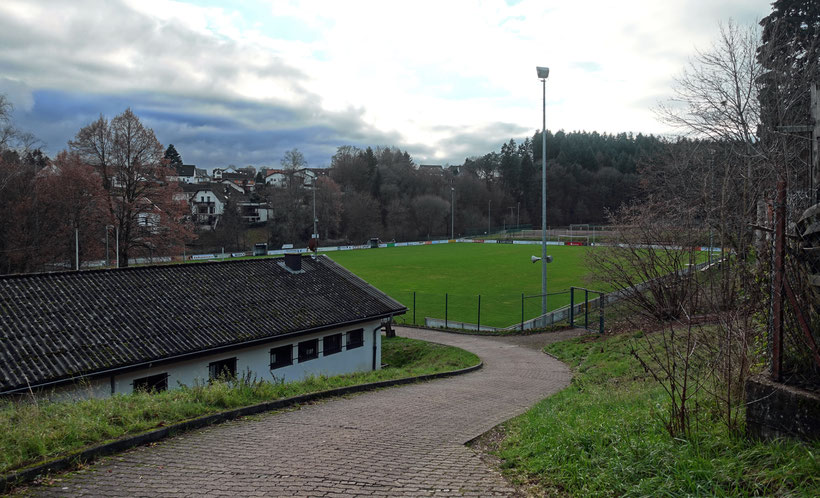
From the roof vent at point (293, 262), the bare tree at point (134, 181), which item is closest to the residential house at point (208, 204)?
the bare tree at point (134, 181)

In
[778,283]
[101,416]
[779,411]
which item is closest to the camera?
[779,411]

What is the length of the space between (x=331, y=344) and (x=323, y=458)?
15.8 meters

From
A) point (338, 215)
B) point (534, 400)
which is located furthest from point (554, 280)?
point (338, 215)

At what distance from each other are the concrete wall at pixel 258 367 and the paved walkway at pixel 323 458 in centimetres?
336

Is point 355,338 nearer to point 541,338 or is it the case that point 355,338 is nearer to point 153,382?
point 153,382

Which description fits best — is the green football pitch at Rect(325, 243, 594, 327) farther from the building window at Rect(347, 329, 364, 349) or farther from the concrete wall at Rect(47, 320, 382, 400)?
the concrete wall at Rect(47, 320, 382, 400)

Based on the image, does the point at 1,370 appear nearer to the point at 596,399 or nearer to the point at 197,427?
the point at 197,427

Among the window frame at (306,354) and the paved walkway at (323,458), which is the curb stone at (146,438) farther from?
the window frame at (306,354)

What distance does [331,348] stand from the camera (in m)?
22.2

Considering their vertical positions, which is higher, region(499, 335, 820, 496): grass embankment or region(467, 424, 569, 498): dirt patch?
region(499, 335, 820, 496): grass embankment

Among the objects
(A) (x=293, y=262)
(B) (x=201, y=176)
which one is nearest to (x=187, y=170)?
(B) (x=201, y=176)

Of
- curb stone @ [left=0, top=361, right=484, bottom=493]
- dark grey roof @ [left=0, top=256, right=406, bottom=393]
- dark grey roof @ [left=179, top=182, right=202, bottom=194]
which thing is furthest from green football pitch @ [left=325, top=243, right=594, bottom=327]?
dark grey roof @ [left=179, top=182, right=202, bottom=194]

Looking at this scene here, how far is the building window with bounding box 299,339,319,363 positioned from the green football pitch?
11.2m

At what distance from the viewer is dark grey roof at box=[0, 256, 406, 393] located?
47.4 ft
